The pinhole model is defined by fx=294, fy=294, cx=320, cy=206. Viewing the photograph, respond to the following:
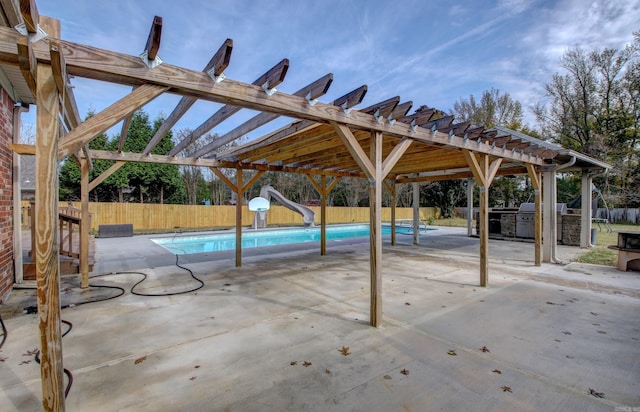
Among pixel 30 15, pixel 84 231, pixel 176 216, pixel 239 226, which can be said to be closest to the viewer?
pixel 30 15

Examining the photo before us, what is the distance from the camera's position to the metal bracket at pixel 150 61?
2.10 meters

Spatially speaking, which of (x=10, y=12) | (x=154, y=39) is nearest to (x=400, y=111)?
(x=154, y=39)

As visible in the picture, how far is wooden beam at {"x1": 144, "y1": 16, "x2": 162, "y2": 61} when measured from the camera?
1867 mm

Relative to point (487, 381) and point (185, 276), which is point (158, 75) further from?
point (185, 276)

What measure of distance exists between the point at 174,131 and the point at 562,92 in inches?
1010

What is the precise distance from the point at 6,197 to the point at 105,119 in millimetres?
3814

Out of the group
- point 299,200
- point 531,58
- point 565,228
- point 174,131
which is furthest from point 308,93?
point 299,200

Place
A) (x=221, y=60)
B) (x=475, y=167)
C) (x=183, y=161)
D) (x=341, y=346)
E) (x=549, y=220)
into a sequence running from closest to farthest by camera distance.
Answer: (x=221, y=60) → (x=341, y=346) → (x=475, y=167) → (x=183, y=161) → (x=549, y=220)

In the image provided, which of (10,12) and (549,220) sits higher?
(10,12)

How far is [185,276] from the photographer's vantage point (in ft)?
18.4

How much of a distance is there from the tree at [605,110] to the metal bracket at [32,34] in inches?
897

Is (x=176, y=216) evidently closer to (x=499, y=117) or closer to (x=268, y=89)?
(x=268, y=89)

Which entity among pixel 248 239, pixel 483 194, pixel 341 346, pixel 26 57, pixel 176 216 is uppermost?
pixel 26 57

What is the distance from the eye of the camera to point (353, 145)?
10.7 ft
